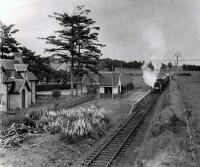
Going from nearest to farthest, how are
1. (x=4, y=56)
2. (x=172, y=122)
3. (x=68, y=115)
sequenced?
(x=172, y=122)
(x=68, y=115)
(x=4, y=56)

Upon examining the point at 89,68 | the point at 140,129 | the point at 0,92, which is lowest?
the point at 140,129

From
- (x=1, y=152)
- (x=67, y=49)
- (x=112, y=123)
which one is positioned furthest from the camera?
(x=67, y=49)

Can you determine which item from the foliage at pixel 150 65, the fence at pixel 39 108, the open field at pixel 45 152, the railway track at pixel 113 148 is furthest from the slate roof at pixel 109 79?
the foliage at pixel 150 65

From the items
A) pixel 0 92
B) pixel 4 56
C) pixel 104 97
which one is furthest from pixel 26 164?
pixel 4 56

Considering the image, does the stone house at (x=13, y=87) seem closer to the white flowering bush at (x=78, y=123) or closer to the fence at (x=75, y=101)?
the fence at (x=75, y=101)

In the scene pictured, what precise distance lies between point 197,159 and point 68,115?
14.3 metres

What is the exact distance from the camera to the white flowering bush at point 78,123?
23766 mm

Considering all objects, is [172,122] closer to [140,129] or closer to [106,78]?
[140,129]

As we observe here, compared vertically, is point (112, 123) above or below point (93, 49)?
below

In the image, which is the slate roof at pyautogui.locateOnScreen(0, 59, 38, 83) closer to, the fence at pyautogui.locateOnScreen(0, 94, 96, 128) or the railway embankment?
the fence at pyautogui.locateOnScreen(0, 94, 96, 128)

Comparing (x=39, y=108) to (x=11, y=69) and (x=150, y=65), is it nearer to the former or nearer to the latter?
(x=11, y=69)

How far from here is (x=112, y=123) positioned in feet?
105

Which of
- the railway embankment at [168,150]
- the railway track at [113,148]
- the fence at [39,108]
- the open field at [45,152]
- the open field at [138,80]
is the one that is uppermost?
the open field at [138,80]

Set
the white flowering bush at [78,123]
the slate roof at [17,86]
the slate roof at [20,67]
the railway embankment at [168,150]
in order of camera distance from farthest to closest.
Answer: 1. the slate roof at [20,67]
2. the slate roof at [17,86]
3. the white flowering bush at [78,123]
4. the railway embankment at [168,150]
